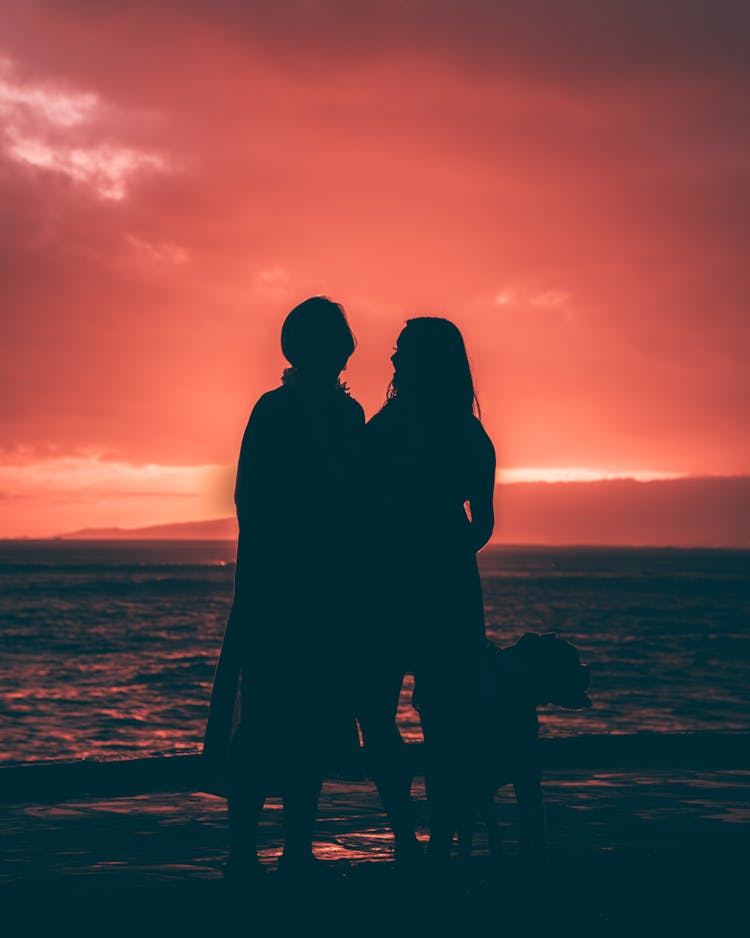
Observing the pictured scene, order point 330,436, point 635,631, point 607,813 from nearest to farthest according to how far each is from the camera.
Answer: point 330,436 < point 607,813 < point 635,631

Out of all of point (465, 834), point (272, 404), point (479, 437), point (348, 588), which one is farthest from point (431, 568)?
point (465, 834)

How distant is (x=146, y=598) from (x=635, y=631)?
4042 cm

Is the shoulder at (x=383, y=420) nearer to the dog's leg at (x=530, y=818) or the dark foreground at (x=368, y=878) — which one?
the dog's leg at (x=530, y=818)

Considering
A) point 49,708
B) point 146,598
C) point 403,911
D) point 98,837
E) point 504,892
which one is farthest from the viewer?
point 146,598

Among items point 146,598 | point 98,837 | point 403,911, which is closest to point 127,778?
point 98,837

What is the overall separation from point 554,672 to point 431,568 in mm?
641

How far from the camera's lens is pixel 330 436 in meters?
4.22

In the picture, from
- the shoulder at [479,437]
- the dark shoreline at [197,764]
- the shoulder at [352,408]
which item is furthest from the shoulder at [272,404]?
the dark shoreline at [197,764]

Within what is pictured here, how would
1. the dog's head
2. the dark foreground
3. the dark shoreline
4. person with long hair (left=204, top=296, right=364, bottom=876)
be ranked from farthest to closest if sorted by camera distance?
the dark shoreline → the dog's head → person with long hair (left=204, top=296, right=364, bottom=876) → the dark foreground

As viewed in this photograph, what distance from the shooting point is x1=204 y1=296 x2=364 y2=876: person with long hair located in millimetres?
4074

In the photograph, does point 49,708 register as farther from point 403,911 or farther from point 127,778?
point 403,911

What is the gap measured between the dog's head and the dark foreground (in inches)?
26.9

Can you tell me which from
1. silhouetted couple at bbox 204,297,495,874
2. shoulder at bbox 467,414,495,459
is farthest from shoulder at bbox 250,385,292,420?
shoulder at bbox 467,414,495,459

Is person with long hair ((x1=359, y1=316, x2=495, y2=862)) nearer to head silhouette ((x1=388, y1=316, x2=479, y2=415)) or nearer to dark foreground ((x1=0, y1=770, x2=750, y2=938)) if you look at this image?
head silhouette ((x1=388, y1=316, x2=479, y2=415))
